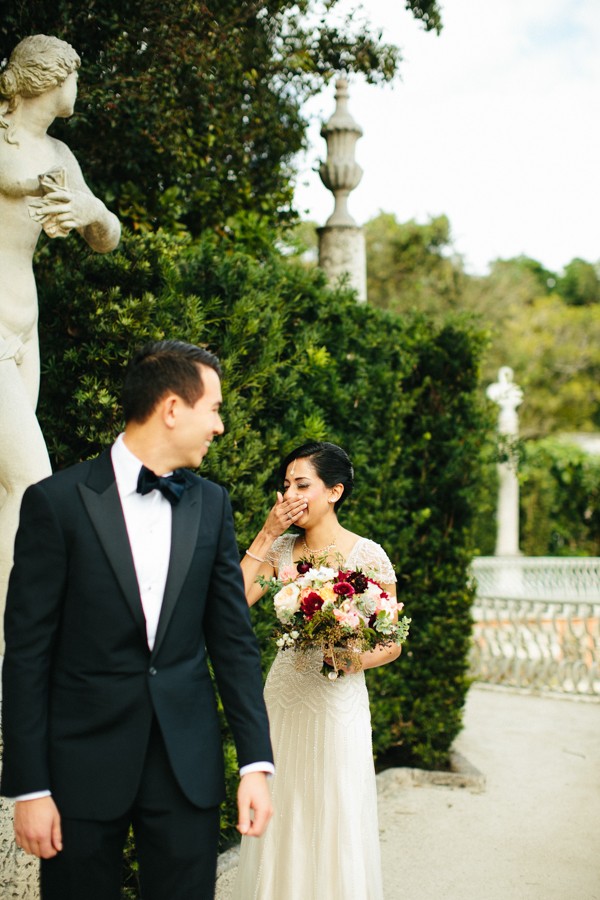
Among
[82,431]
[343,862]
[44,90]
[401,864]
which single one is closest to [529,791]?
[401,864]

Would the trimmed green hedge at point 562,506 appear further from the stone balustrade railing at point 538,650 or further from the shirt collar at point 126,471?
the shirt collar at point 126,471

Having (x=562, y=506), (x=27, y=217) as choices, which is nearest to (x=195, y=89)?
(x=27, y=217)

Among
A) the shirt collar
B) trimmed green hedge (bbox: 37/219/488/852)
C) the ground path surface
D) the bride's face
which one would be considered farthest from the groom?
trimmed green hedge (bbox: 37/219/488/852)

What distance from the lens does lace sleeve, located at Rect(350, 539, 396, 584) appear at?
3.62 meters

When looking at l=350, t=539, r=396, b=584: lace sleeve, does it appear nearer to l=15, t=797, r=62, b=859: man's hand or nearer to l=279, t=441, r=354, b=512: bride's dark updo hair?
l=279, t=441, r=354, b=512: bride's dark updo hair

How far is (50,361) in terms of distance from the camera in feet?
14.1

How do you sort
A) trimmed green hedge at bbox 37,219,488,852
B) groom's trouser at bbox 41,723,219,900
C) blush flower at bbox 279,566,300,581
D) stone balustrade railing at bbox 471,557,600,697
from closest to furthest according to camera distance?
groom's trouser at bbox 41,723,219,900 → blush flower at bbox 279,566,300,581 → trimmed green hedge at bbox 37,219,488,852 → stone balustrade railing at bbox 471,557,600,697

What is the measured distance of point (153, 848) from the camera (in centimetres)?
219

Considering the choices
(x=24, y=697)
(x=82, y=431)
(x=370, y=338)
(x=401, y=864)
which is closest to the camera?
(x=24, y=697)

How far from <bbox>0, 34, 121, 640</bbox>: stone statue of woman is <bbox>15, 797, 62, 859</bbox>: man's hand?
56.9 inches

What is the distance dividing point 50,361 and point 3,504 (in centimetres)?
108

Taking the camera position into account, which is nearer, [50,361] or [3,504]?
[3,504]

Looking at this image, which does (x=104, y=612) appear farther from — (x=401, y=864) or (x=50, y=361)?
(x=401, y=864)

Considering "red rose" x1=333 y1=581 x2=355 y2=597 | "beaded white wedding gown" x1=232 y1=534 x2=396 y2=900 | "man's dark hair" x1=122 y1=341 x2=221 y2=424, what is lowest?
"beaded white wedding gown" x1=232 y1=534 x2=396 y2=900
